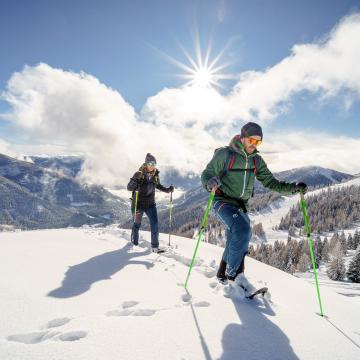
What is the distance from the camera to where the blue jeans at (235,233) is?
5379mm

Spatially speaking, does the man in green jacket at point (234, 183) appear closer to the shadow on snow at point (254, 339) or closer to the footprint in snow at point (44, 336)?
the shadow on snow at point (254, 339)

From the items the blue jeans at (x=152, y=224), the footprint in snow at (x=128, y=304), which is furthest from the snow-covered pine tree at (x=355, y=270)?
the footprint in snow at (x=128, y=304)

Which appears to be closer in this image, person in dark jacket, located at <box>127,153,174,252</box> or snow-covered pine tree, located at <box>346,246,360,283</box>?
person in dark jacket, located at <box>127,153,174,252</box>

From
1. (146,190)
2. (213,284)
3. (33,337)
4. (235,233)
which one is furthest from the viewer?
(146,190)

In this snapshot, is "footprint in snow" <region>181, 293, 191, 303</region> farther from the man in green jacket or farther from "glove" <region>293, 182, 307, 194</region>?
"glove" <region>293, 182, 307, 194</region>

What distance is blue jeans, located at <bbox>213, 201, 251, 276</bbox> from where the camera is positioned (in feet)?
17.6

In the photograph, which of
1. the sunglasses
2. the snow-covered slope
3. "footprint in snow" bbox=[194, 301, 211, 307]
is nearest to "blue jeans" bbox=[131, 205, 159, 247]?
the snow-covered slope

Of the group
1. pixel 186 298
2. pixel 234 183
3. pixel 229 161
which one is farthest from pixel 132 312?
pixel 229 161

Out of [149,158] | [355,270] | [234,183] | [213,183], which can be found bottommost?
[355,270]

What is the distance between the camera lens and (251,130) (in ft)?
18.7

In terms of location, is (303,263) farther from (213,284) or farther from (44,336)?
(44,336)

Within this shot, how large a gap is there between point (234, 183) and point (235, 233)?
1.09 m

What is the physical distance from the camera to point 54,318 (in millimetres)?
3396

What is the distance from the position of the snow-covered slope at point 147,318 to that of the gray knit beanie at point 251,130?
10.3 feet
